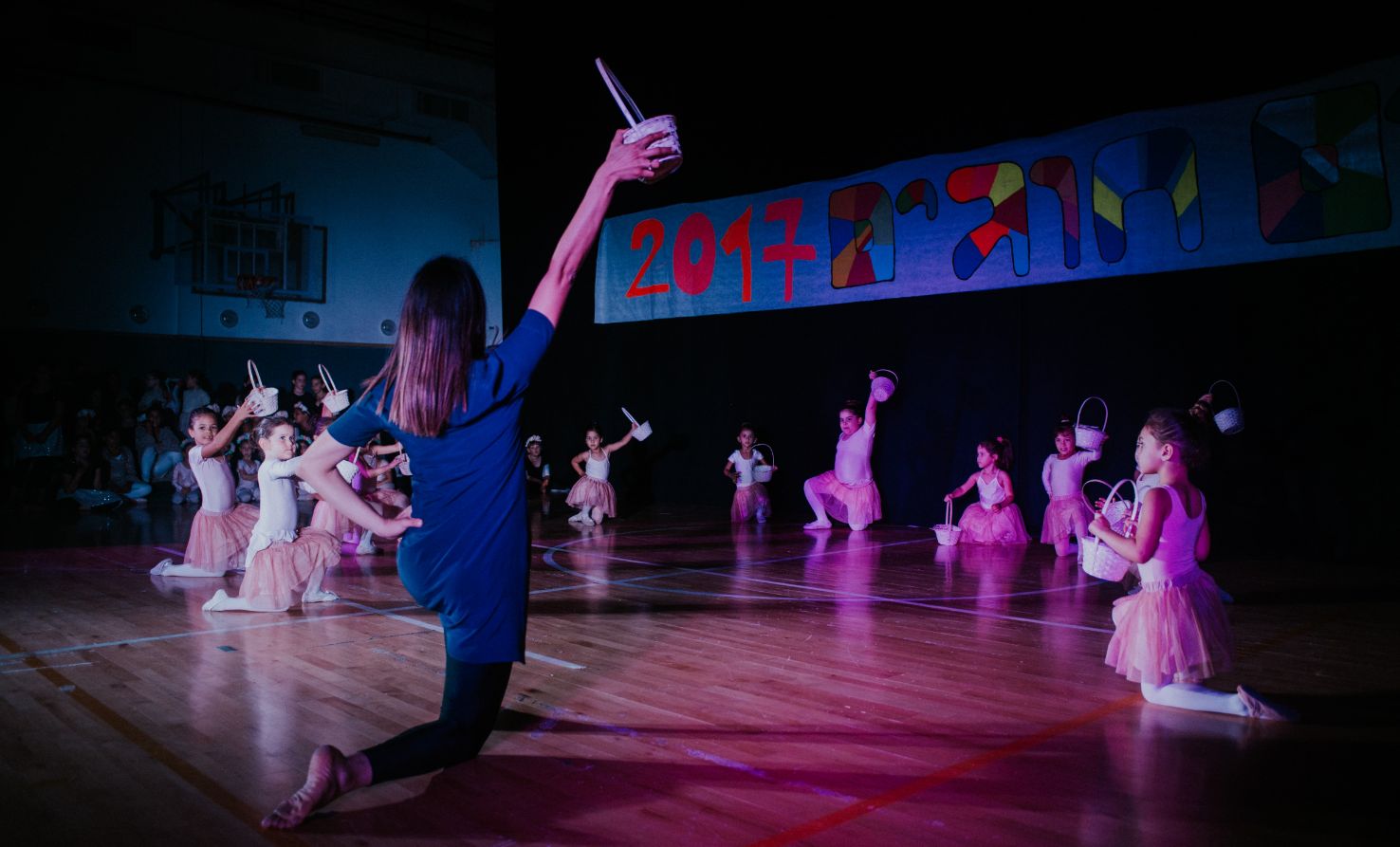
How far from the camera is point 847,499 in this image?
9.03 metres

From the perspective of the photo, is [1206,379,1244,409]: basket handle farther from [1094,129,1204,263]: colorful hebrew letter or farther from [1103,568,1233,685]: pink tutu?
[1103,568,1233,685]: pink tutu

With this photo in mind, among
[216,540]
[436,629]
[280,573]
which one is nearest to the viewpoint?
[436,629]

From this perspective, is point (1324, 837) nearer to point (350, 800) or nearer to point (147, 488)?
point (350, 800)

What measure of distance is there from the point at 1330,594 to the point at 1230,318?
2.35m

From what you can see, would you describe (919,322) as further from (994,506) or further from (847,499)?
(994,506)

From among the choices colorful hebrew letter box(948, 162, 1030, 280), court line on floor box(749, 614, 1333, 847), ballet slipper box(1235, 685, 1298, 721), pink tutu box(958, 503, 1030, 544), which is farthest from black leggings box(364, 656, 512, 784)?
colorful hebrew letter box(948, 162, 1030, 280)

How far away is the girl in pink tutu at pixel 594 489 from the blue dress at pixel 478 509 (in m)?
7.27

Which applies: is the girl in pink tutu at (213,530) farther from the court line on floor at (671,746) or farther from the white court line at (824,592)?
the court line on floor at (671,746)

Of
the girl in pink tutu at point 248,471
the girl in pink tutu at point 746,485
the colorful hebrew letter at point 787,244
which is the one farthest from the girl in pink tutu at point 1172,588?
the girl in pink tutu at point 248,471

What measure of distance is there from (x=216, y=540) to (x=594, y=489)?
409 cm

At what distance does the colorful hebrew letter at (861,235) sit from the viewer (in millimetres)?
9195

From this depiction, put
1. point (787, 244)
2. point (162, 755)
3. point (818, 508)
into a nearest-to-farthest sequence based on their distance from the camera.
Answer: point (162, 755) < point (818, 508) < point (787, 244)

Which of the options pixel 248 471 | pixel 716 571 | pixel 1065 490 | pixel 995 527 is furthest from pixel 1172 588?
pixel 248 471

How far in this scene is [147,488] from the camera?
1231 cm
